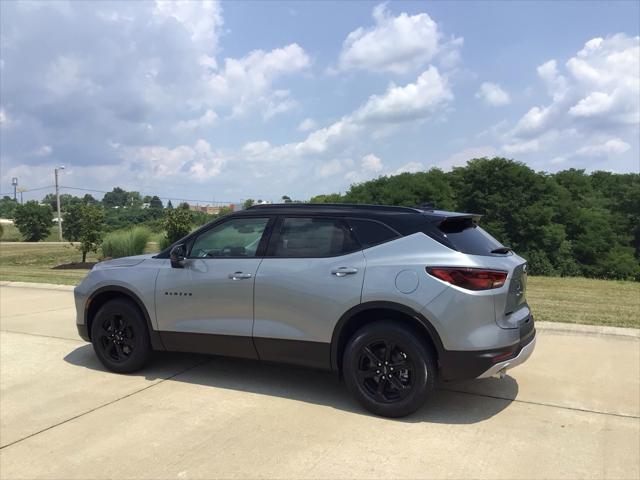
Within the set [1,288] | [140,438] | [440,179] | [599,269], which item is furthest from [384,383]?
[599,269]

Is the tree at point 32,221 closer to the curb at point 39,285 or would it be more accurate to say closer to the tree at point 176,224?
the tree at point 176,224

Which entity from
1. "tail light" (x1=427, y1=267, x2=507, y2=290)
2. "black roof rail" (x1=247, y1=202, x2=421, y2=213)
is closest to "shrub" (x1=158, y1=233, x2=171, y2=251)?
"black roof rail" (x1=247, y1=202, x2=421, y2=213)

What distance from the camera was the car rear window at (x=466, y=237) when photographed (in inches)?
160

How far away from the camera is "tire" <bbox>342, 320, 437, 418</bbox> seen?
3.92 metres

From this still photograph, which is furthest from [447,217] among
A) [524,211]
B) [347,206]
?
[524,211]

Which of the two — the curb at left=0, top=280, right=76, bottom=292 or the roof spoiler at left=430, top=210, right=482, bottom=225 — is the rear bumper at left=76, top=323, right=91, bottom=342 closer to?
the roof spoiler at left=430, top=210, right=482, bottom=225

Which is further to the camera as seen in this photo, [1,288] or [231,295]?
[1,288]

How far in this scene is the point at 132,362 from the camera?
5.17 meters

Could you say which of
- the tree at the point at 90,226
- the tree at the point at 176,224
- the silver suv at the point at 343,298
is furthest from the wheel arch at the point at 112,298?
the tree at the point at 90,226

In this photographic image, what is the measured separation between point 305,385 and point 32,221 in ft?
213

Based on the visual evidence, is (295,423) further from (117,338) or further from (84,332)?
(84,332)

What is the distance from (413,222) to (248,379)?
2.21m

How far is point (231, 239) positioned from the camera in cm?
493

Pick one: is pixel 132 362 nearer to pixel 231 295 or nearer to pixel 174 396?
pixel 174 396
